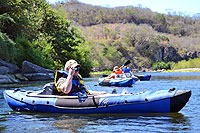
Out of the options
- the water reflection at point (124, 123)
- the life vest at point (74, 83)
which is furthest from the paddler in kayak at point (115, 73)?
the water reflection at point (124, 123)

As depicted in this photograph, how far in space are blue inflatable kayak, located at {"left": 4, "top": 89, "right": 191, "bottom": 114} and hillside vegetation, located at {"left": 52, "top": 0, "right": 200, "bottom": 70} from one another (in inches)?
2737

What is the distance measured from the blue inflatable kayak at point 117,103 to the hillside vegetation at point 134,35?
69.5 m

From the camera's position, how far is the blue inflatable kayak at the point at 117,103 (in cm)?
795

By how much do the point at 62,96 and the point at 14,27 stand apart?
22.4 metres

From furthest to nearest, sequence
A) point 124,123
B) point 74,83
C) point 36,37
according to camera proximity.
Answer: point 36,37, point 74,83, point 124,123

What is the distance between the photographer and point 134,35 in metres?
130

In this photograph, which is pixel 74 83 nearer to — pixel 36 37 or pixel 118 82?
pixel 118 82

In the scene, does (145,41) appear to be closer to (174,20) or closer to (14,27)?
(174,20)

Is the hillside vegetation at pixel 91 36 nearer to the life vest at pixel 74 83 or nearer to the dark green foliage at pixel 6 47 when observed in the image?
the dark green foliage at pixel 6 47

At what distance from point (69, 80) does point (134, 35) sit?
123 m

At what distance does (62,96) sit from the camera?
8.48 meters

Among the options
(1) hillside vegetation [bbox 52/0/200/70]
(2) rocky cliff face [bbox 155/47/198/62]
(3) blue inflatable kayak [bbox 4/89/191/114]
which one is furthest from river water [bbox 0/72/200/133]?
(2) rocky cliff face [bbox 155/47/198/62]

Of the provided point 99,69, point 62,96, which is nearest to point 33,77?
point 62,96

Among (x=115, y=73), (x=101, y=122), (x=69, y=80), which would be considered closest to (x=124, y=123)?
(x=101, y=122)
